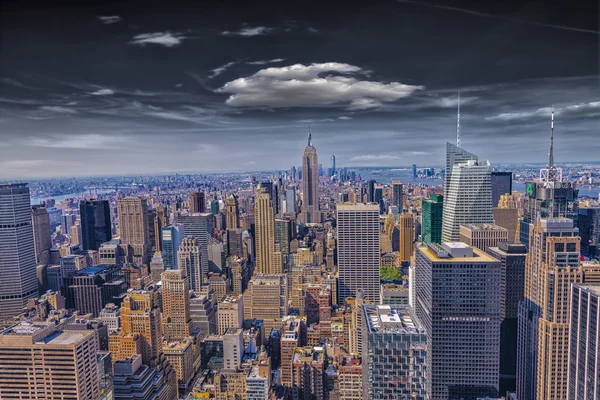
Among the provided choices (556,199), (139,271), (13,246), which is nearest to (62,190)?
(13,246)

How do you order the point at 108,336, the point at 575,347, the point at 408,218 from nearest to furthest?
the point at 575,347 < the point at 108,336 < the point at 408,218

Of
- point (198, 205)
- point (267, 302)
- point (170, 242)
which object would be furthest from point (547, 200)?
point (170, 242)

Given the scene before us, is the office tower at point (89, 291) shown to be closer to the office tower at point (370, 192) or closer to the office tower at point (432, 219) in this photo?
the office tower at point (370, 192)

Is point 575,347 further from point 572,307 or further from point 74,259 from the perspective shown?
point 74,259

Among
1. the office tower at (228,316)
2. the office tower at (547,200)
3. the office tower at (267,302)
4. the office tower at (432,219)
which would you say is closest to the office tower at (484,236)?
the office tower at (547,200)

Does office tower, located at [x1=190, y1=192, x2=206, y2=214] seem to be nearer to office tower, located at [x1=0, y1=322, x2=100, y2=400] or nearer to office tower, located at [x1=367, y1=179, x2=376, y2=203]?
office tower, located at [x1=367, y1=179, x2=376, y2=203]

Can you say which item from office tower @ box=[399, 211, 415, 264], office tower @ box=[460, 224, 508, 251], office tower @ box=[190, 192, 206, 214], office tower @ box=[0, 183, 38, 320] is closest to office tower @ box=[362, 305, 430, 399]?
office tower @ box=[460, 224, 508, 251]
